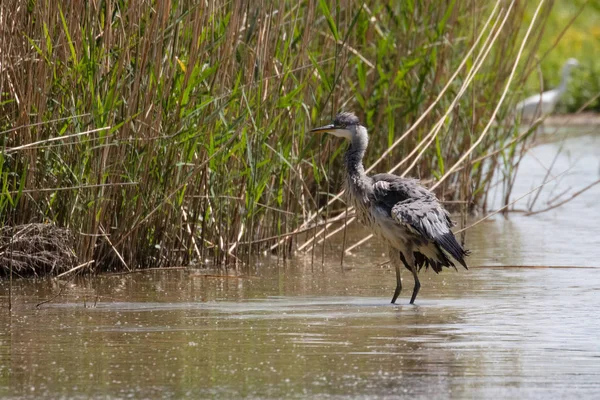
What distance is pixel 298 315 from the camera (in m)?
6.37

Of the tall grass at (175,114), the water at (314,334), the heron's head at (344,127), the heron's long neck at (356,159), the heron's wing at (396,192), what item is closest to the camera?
Answer: the water at (314,334)

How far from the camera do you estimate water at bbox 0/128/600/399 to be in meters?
4.73

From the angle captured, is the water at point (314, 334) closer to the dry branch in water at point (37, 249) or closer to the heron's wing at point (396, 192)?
the dry branch in water at point (37, 249)

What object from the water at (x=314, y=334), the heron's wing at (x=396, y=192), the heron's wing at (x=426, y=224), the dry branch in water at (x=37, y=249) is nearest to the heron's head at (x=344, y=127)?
the heron's wing at (x=396, y=192)

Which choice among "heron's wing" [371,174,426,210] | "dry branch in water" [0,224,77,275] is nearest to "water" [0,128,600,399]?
"dry branch in water" [0,224,77,275]

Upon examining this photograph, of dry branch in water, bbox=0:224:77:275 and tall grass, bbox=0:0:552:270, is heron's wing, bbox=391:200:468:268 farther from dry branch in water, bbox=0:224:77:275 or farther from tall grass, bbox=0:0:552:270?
dry branch in water, bbox=0:224:77:275

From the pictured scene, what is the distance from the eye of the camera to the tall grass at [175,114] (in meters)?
6.93

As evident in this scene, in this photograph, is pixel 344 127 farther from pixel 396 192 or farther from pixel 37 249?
pixel 37 249

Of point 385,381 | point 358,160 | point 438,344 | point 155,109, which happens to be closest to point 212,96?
point 155,109

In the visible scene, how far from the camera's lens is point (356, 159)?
7.56 metres

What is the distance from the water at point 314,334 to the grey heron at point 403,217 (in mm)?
241

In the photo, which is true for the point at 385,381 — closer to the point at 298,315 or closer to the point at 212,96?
the point at 298,315

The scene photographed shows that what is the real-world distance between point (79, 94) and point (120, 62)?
0.33m

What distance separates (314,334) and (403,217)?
55.8 inches
